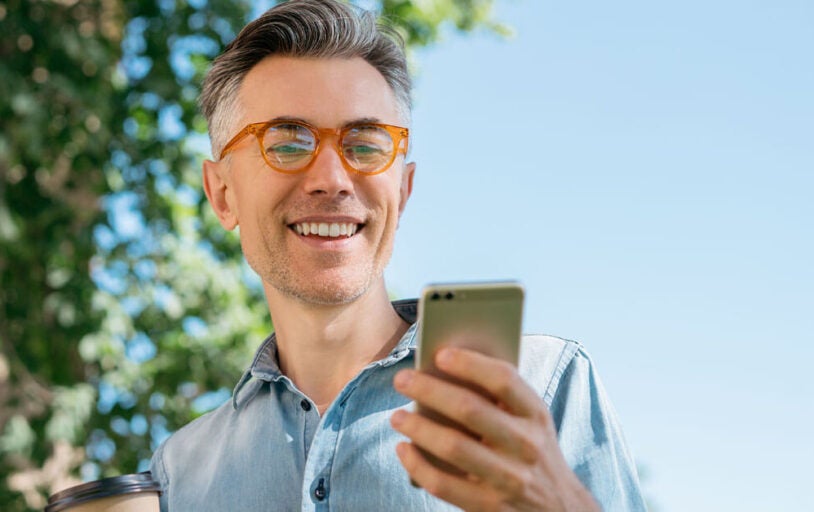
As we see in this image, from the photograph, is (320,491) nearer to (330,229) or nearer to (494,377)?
(330,229)

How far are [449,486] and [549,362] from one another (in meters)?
0.81

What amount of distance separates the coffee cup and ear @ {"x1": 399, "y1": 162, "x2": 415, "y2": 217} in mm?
844

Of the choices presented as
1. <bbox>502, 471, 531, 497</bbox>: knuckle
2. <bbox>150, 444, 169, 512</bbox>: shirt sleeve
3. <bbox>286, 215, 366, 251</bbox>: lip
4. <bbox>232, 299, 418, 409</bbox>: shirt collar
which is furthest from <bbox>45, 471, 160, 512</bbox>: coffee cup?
<bbox>502, 471, 531, 497</bbox>: knuckle

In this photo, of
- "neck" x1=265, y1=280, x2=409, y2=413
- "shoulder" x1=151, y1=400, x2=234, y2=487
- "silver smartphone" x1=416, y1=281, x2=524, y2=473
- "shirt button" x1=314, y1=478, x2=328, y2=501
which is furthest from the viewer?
"shoulder" x1=151, y1=400, x2=234, y2=487

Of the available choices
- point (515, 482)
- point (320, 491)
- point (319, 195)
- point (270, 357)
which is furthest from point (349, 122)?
point (515, 482)

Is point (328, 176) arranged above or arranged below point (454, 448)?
above

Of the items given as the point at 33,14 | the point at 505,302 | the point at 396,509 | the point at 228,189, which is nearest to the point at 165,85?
the point at 33,14

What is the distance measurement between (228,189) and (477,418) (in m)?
1.36

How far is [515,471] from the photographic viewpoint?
49.6 inches

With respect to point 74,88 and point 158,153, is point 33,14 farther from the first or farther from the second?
point 158,153

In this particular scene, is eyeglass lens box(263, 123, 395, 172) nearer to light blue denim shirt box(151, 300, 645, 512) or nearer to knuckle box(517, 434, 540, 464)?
light blue denim shirt box(151, 300, 645, 512)

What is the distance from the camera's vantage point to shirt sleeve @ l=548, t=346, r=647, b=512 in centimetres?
186

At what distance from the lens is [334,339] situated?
221 centimetres

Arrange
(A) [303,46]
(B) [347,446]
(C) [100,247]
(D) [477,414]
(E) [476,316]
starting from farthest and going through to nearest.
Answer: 1. (C) [100,247]
2. (A) [303,46]
3. (B) [347,446]
4. (E) [476,316]
5. (D) [477,414]
